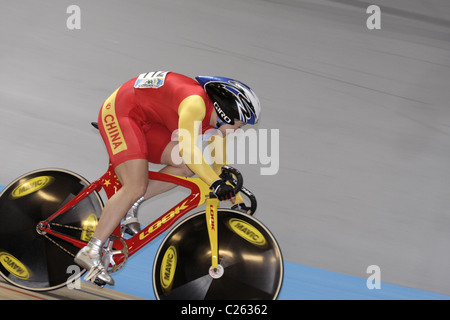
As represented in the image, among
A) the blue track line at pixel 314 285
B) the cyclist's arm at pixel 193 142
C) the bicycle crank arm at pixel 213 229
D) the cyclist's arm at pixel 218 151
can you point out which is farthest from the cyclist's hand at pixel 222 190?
the blue track line at pixel 314 285

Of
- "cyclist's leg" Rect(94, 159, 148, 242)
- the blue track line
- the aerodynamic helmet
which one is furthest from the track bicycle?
the blue track line

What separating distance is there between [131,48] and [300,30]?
1638mm

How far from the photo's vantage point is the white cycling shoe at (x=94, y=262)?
2619 mm

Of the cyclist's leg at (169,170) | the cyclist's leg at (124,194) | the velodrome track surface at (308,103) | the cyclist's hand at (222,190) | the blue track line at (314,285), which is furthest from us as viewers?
the velodrome track surface at (308,103)

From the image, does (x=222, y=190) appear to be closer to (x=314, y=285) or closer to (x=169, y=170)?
(x=169, y=170)

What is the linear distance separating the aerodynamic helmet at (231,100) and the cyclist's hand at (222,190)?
1.25ft

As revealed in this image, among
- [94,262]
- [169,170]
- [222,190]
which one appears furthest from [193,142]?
[94,262]

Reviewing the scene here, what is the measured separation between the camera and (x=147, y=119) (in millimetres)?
2799

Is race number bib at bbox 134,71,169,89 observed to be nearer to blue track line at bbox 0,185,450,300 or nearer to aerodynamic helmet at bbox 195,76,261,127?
aerodynamic helmet at bbox 195,76,261,127

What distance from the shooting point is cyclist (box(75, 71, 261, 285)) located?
2.55 metres

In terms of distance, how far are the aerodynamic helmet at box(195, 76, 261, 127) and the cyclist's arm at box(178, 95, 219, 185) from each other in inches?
5.9

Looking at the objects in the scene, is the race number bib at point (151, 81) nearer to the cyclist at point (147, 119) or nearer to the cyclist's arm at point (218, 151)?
the cyclist at point (147, 119)
